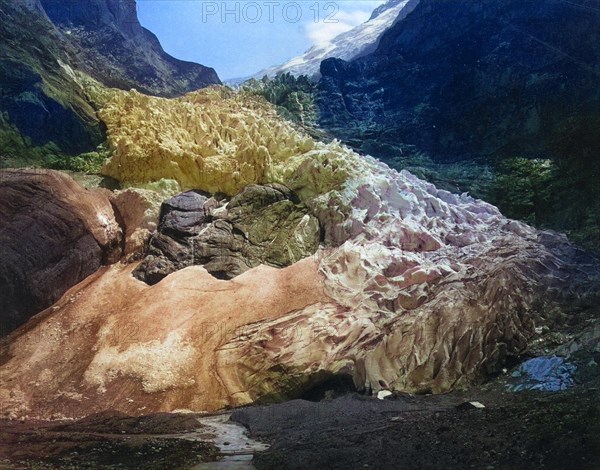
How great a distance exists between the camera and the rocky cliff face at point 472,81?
18.8 feet

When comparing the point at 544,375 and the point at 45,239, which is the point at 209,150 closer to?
the point at 45,239

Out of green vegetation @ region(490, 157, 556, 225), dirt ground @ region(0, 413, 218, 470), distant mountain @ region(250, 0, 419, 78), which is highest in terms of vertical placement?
distant mountain @ region(250, 0, 419, 78)

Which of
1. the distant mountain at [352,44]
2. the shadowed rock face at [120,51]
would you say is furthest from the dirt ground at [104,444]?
the distant mountain at [352,44]

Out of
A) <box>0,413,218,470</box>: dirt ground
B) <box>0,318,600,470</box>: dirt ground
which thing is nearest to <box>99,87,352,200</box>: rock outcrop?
<box>0,318,600,470</box>: dirt ground

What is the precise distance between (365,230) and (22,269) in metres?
3.43

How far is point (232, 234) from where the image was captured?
5586 millimetres

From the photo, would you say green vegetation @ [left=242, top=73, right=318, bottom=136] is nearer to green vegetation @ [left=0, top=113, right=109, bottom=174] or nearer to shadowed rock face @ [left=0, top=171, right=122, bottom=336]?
A: green vegetation @ [left=0, top=113, right=109, bottom=174]

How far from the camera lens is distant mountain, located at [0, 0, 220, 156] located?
5.87 m

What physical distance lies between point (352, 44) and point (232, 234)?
3942 millimetres

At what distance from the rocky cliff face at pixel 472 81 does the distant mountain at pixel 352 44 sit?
162 mm

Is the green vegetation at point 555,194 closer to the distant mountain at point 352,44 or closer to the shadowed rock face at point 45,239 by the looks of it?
the distant mountain at point 352,44

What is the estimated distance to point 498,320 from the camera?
441 centimetres

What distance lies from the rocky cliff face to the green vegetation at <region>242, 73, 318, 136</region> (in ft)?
0.81

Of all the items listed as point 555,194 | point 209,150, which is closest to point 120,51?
point 209,150
